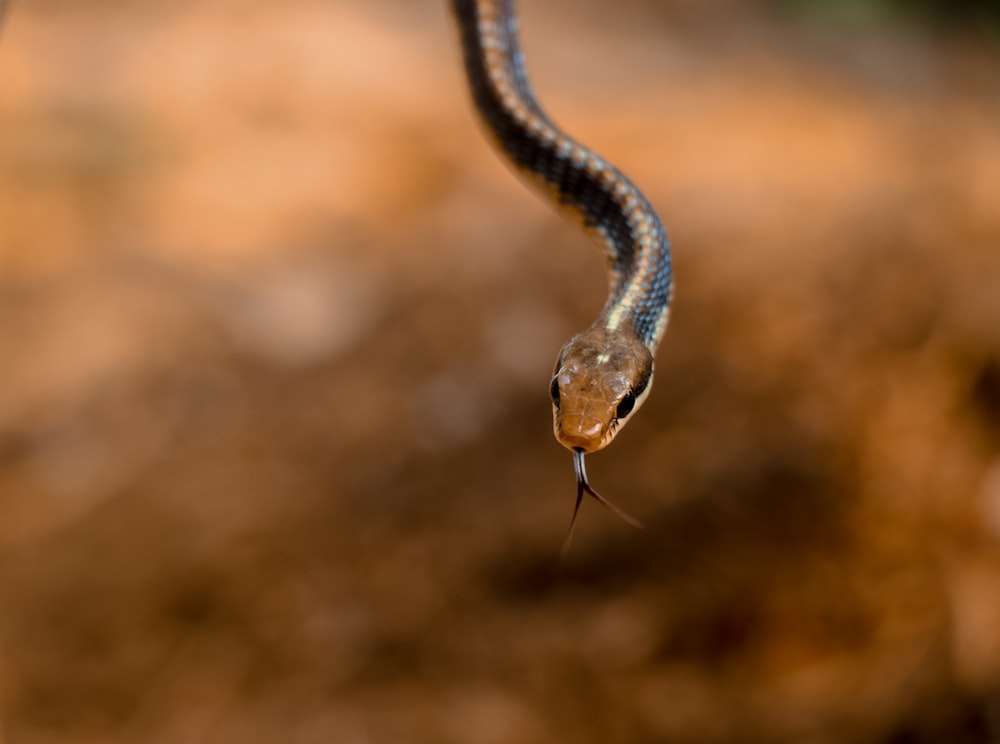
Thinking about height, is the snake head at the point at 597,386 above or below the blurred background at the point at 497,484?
above

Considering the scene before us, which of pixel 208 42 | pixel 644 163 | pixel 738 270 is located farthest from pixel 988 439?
pixel 208 42

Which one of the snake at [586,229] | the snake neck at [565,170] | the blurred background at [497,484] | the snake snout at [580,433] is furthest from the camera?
the blurred background at [497,484]

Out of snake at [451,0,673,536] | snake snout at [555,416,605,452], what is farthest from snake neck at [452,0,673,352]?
snake snout at [555,416,605,452]

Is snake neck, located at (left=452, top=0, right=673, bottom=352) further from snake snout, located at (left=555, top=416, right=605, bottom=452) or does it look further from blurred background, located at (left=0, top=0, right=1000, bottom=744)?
blurred background, located at (left=0, top=0, right=1000, bottom=744)

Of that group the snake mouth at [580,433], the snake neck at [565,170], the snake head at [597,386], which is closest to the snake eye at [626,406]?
the snake head at [597,386]

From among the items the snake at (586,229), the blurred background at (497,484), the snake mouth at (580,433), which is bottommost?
the blurred background at (497,484)

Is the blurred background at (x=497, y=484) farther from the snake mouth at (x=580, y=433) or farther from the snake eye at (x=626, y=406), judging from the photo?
the snake mouth at (x=580, y=433)
